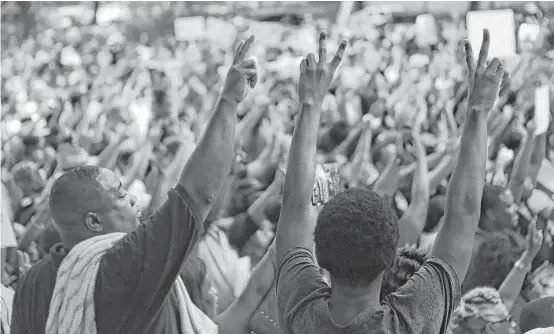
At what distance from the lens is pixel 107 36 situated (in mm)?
22625

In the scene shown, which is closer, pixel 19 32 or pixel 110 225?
pixel 110 225

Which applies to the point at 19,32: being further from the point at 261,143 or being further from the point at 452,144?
the point at 452,144


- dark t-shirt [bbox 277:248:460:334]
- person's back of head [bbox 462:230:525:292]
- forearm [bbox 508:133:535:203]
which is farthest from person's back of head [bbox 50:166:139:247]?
forearm [bbox 508:133:535:203]

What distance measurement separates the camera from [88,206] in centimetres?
264

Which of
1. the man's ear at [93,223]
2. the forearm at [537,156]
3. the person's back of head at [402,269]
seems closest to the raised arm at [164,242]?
the man's ear at [93,223]

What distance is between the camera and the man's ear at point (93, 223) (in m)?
2.63

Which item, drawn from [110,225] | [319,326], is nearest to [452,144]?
[110,225]

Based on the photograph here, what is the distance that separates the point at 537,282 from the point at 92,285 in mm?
2381

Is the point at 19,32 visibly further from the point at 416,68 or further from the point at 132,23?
the point at 416,68

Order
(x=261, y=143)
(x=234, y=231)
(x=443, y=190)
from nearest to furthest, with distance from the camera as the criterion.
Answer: (x=234, y=231), (x=443, y=190), (x=261, y=143)

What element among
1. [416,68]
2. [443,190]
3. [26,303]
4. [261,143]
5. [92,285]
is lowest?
[416,68]

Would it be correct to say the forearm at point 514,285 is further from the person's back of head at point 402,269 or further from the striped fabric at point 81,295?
the striped fabric at point 81,295

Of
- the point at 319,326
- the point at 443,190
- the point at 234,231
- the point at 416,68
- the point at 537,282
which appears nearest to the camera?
the point at 319,326

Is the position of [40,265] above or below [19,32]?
above
